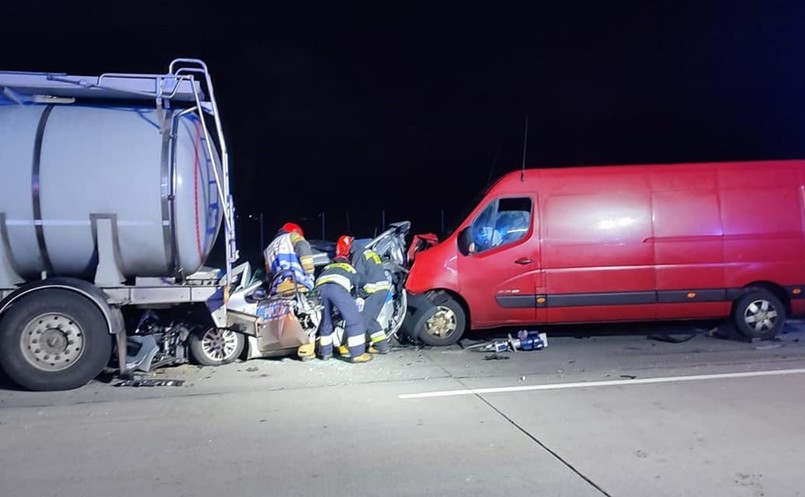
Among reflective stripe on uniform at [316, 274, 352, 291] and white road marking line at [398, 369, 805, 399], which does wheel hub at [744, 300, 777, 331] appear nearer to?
white road marking line at [398, 369, 805, 399]

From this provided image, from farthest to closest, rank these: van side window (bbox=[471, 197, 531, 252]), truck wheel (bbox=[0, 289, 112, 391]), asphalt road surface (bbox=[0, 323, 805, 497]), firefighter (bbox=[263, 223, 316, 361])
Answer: van side window (bbox=[471, 197, 531, 252]), firefighter (bbox=[263, 223, 316, 361]), truck wheel (bbox=[0, 289, 112, 391]), asphalt road surface (bbox=[0, 323, 805, 497])

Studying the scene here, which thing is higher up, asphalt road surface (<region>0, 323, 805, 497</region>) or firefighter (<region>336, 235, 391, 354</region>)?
firefighter (<region>336, 235, 391, 354</region>)

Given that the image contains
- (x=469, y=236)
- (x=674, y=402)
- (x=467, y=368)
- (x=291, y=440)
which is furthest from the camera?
(x=469, y=236)

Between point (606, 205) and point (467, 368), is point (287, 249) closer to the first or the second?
point (467, 368)

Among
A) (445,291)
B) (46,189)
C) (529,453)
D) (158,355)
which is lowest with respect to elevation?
(529,453)

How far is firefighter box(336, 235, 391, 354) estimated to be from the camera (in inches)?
353

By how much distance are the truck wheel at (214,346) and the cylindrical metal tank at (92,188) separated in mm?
1106

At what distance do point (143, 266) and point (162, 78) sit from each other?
2073 millimetres

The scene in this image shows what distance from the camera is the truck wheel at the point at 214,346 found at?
27.0 ft

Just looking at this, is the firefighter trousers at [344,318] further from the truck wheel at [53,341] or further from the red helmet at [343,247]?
the truck wheel at [53,341]

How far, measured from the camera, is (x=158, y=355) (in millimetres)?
8094

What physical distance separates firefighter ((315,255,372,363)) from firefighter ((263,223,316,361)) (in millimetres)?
166

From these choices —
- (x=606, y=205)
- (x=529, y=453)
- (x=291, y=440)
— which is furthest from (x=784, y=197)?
(x=291, y=440)

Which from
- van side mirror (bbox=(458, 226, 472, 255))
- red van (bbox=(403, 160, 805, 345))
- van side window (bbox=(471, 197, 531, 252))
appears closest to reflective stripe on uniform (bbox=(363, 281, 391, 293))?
red van (bbox=(403, 160, 805, 345))
